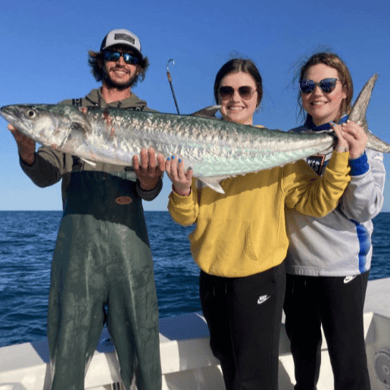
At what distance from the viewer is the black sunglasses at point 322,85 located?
2.82 metres

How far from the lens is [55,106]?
271 centimetres

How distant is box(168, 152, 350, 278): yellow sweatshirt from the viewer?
2508 millimetres

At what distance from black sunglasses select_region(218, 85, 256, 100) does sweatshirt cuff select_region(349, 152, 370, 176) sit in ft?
2.77

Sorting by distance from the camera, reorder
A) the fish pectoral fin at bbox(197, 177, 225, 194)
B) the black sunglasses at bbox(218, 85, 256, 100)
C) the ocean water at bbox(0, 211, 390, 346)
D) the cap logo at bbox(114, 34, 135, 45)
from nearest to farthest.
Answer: the fish pectoral fin at bbox(197, 177, 225, 194)
the black sunglasses at bbox(218, 85, 256, 100)
the cap logo at bbox(114, 34, 135, 45)
the ocean water at bbox(0, 211, 390, 346)

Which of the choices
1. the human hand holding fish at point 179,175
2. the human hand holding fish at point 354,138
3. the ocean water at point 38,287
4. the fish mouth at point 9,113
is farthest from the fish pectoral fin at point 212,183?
the ocean water at point 38,287

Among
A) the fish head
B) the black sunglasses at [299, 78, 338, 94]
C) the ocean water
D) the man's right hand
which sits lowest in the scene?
the ocean water

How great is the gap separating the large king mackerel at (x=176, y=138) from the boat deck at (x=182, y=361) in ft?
5.12

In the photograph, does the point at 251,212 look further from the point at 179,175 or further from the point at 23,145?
the point at 23,145

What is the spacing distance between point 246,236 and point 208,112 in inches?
37.4

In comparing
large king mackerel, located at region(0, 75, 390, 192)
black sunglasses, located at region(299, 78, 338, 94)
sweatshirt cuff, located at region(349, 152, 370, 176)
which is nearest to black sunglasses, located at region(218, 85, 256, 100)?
large king mackerel, located at region(0, 75, 390, 192)

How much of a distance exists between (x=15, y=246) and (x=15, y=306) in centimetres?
1495

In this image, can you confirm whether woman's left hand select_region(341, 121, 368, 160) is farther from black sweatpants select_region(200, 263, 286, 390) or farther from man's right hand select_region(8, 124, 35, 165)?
man's right hand select_region(8, 124, 35, 165)

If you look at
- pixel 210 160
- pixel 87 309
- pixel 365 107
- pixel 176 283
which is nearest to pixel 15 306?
pixel 176 283

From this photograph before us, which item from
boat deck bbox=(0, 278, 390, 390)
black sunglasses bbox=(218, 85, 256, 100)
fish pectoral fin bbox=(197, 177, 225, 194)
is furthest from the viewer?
boat deck bbox=(0, 278, 390, 390)
